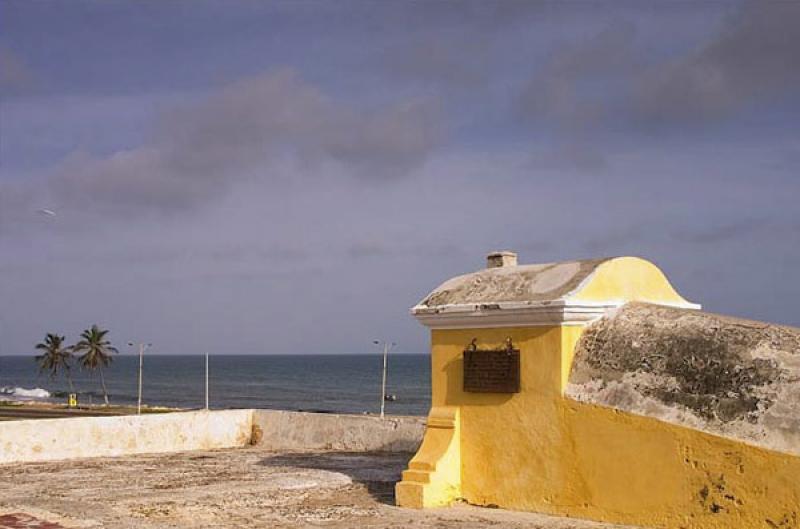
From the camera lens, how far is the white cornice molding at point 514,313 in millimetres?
10328

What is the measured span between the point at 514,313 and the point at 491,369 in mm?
745

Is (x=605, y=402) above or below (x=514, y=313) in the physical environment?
below

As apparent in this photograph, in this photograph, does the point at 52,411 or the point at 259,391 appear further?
the point at 259,391

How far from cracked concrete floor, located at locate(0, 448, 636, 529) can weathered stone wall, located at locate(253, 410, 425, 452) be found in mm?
691

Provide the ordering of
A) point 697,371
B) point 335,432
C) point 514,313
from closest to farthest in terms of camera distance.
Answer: point 697,371, point 514,313, point 335,432

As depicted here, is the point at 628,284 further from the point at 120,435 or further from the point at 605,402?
the point at 120,435

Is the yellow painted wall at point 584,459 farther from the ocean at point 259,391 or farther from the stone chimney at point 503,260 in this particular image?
the ocean at point 259,391

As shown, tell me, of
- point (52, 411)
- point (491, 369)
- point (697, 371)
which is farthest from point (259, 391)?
point (697, 371)

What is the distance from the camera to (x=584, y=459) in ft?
32.9

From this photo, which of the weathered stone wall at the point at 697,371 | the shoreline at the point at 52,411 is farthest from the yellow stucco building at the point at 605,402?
the shoreline at the point at 52,411

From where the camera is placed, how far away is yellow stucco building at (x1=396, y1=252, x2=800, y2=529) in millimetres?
8812

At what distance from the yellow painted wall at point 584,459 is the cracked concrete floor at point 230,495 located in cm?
33

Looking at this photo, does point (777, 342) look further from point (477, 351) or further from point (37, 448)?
point (37, 448)

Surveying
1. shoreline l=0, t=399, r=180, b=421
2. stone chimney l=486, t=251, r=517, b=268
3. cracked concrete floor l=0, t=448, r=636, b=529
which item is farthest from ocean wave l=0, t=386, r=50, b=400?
stone chimney l=486, t=251, r=517, b=268
